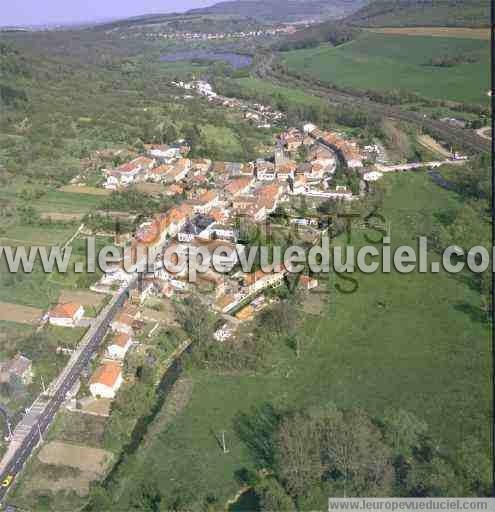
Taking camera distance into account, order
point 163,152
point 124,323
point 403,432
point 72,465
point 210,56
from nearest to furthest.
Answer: point 403,432 → point 72,465 → point 124,323 → point 163,152 → point 210,56

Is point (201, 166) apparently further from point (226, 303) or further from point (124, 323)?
point (124, 323)

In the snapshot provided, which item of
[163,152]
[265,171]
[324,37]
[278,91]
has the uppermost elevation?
[324,37]

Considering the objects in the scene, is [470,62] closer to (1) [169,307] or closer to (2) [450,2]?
(2) [450,2]

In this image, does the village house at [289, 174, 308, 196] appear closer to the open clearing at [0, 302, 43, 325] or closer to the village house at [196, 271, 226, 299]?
the village house at [196, 271, 226, 299]

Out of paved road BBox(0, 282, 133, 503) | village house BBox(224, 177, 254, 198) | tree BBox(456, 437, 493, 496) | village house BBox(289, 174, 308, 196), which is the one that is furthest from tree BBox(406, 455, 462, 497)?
village house BBox(289, 174, 308, 196)

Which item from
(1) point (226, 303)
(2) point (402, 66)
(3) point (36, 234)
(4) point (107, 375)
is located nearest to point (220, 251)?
(1) point (226, 303)

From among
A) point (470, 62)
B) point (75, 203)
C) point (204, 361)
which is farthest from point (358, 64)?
point (204, 361)
